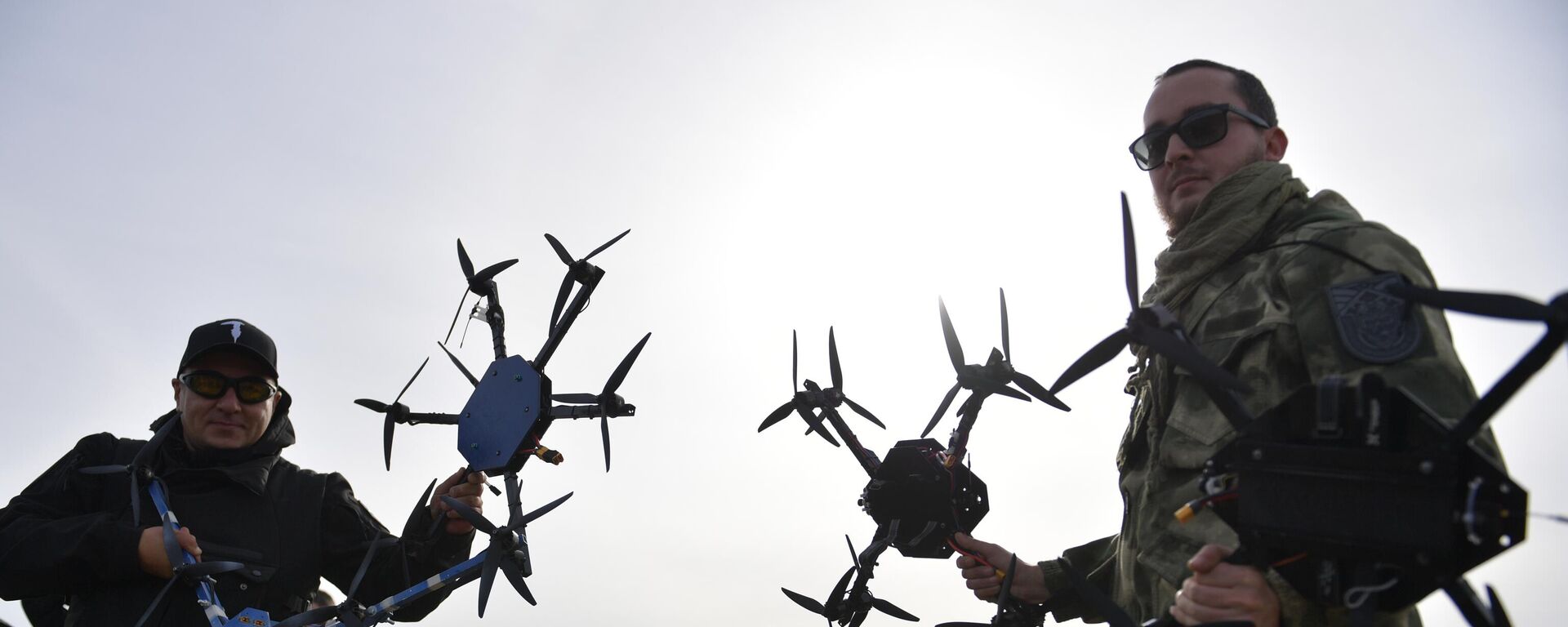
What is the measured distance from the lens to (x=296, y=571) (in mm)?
6938

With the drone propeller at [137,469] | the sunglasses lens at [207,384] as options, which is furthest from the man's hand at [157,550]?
the sunglasses lens at [207,384]

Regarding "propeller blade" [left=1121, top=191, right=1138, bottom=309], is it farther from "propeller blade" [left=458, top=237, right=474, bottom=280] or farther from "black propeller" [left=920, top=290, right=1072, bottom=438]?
"propeller blade" [left=458, top=237, right=474, bottom=280]

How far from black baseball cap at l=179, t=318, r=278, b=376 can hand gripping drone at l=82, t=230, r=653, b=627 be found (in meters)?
0.63

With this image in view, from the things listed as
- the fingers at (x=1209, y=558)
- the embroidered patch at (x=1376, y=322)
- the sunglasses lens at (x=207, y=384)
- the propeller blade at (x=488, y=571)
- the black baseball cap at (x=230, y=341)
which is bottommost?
the fingers at (x=1209, y=558)

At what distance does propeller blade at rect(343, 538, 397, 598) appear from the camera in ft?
20.6

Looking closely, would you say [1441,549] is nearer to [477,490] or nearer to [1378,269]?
[1378,269]

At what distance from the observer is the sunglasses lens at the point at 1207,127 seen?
16.4ft

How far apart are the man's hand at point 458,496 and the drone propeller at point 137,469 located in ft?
5.84

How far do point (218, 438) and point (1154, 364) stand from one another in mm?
6105

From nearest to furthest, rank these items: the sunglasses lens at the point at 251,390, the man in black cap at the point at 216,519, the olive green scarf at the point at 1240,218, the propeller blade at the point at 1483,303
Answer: the propeller blade at the point at 1483,303, the olive green scarf at the point at 1240,218, the man in black cap at the point at 216,519, the sunglasses lens at the point at 251,390

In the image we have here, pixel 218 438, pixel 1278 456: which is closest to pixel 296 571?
pixel 218 438

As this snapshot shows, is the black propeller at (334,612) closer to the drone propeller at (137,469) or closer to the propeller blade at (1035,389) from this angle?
the drone propeller at (137,469)

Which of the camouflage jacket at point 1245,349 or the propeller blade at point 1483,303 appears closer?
the propeller blade at point 1483,303

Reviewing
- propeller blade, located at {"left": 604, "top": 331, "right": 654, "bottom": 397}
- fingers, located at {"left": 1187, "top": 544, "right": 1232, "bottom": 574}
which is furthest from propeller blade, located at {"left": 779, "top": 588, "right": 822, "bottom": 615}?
fingers, located at {"left": 1187, "top": 544, "right": 1232, "bottom": 574}
